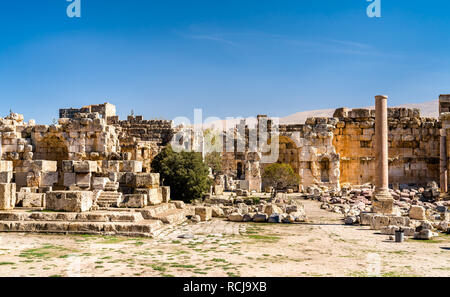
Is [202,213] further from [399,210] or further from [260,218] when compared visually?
[399,210]

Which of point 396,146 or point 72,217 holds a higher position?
point 396,146

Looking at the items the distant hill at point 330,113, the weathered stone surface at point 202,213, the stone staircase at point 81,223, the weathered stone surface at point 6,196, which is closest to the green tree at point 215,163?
the weathered stone surface at point 202,213

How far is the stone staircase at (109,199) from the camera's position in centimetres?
1386

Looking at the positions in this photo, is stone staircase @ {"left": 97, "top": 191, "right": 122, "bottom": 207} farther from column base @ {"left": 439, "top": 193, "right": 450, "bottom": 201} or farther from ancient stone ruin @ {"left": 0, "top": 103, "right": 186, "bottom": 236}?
column base @ {"left": 439, "top": 193, "right": 450, "bottom": 201}

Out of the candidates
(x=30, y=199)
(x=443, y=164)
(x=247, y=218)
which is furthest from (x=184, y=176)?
(x=443, y=164)

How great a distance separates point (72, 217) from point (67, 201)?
3.37 feet

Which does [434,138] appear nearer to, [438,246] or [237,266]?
[438,246]

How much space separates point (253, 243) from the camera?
9578mm

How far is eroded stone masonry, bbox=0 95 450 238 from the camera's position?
12289 mm

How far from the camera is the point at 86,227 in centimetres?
1077

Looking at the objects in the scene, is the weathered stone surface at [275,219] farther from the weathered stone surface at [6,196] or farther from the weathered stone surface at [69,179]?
the weathered stone surface at [6,196]

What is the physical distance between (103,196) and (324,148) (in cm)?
1656

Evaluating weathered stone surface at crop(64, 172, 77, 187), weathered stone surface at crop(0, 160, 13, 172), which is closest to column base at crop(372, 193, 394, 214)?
weathered stone surface at crop(64, 172, 77, 187)

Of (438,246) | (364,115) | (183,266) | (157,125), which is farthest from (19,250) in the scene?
(157,125)
